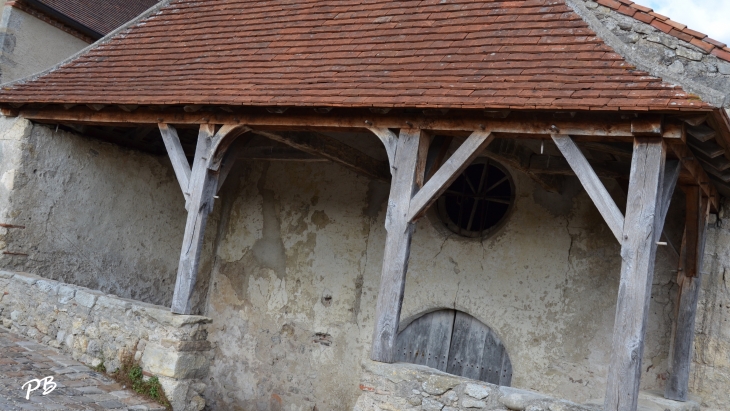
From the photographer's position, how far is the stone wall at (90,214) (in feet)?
24.8

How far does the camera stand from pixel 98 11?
38.3ft

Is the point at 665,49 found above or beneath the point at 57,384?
above

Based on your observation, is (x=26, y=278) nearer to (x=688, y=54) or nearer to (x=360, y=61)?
(x=360, y=61)

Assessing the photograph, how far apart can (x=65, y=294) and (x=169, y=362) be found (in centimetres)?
153

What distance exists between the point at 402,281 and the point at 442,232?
2.32m

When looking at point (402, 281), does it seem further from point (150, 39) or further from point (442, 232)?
point (150, 39)

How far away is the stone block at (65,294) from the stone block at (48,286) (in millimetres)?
64

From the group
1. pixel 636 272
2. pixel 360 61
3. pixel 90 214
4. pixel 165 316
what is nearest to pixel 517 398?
pixel 636 272

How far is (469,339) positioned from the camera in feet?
23.5

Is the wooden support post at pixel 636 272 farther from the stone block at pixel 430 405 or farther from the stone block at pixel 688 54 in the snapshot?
the stone block at pixel 688 54

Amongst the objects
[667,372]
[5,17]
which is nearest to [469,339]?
[667,372]

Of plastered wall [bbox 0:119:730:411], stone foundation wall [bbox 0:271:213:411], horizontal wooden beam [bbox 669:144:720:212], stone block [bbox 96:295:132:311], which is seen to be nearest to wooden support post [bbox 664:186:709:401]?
horizontal wooden beam [bbox 669:144:720:212]

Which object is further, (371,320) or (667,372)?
(371,320)

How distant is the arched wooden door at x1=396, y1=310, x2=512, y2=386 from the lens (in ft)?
22.8
